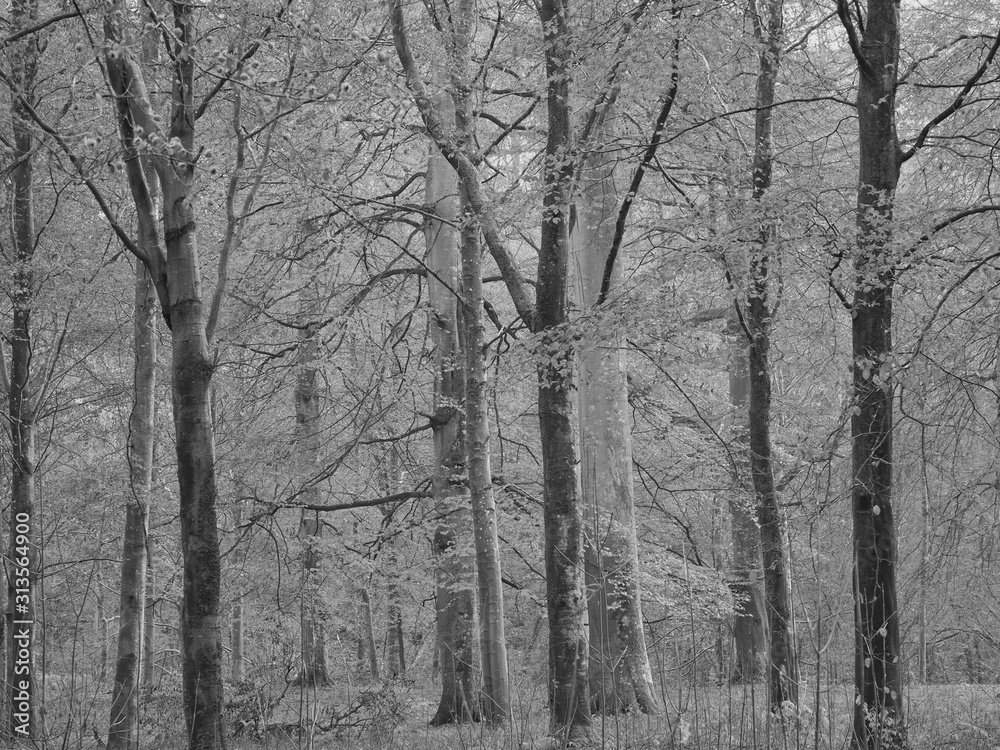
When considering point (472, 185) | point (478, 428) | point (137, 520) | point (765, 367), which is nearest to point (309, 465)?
point (137, 520)

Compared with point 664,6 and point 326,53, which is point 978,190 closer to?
point 664,6

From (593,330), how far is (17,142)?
615cm

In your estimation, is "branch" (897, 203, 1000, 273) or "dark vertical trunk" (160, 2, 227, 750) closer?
"dark vertical trunk" (160, 2, 227, 750)

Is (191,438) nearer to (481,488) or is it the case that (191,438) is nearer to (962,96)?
(481,488)

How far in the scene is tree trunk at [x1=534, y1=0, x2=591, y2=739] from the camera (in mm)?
5773

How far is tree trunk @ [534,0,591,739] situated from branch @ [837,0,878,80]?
1822mm

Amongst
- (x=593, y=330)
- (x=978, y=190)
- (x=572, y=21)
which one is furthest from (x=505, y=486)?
(x=978, y=190)

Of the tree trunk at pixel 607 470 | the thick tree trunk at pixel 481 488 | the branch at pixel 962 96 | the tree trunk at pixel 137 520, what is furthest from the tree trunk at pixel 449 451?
the branch at pixel 962 96

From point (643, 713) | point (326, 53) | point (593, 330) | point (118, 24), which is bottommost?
point (643, 713)

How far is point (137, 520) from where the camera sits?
27.1 feet

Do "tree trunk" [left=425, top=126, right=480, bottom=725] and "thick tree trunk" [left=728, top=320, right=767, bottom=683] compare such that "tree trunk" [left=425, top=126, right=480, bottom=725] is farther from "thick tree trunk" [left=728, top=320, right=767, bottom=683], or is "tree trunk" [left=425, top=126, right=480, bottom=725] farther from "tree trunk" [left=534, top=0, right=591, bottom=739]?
"thick tree trunk" [left=728, top=320, right=767, bottom=683]

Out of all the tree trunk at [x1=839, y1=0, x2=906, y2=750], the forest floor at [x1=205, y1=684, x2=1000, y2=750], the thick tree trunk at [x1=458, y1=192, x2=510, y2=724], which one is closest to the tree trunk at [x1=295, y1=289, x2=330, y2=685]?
the forest floor at [x1=205, y1=684, x2=1000, y2=750]

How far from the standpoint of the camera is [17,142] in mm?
8523

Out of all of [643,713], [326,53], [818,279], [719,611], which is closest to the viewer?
[326,53]
